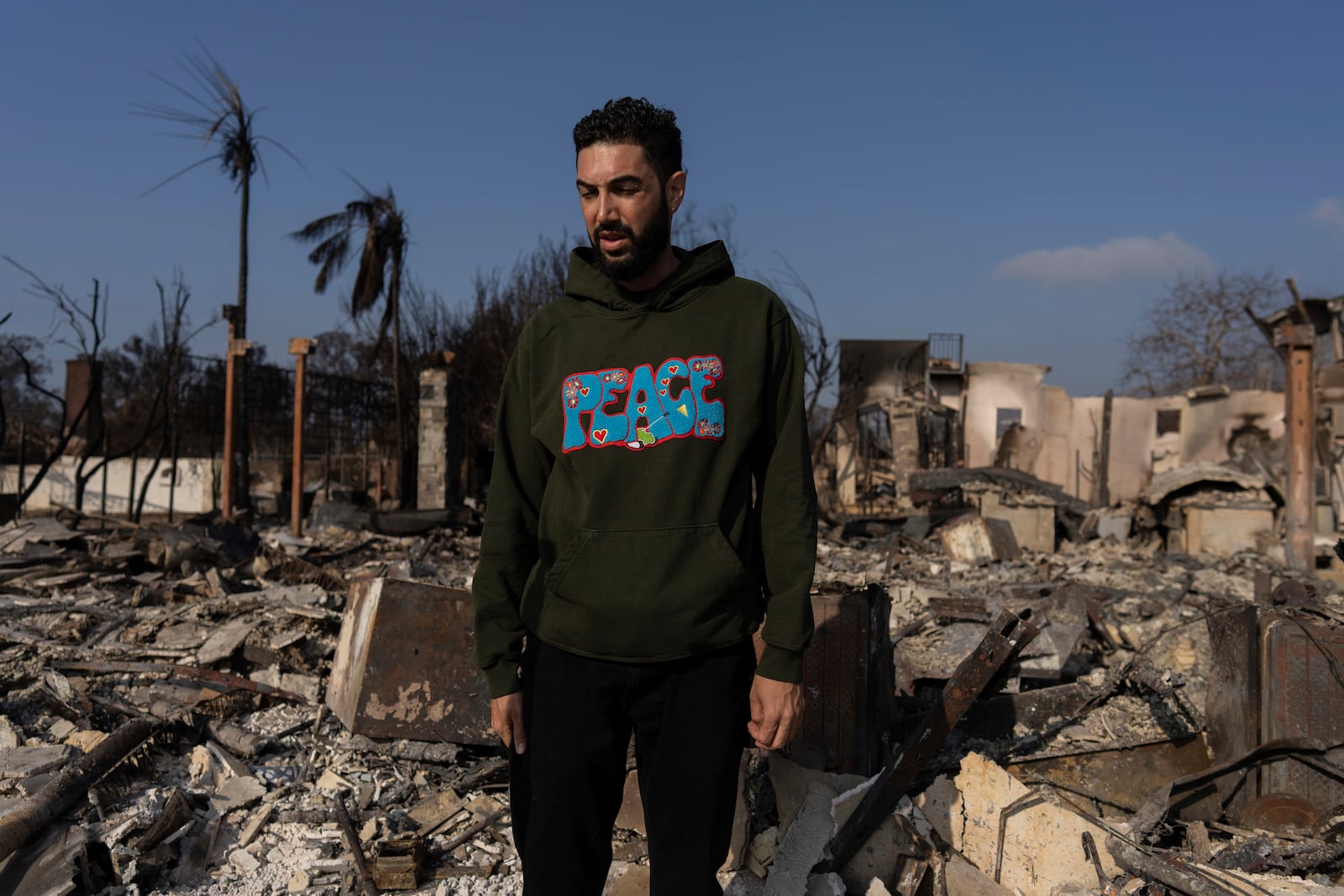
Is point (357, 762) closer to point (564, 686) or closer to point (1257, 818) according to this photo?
point (564, 686)

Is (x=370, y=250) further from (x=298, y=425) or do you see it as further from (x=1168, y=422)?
(x=1168, y=422)

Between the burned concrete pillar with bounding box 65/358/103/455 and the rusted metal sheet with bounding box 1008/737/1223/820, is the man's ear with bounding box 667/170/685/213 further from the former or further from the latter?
the burned concrete pillar with bounding box 65/358/103/455

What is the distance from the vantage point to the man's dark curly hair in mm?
1706

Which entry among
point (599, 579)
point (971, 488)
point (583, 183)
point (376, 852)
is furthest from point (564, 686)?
point (971, 488)

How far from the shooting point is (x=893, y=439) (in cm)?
1938

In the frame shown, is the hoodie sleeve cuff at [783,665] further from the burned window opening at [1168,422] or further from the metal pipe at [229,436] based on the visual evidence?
the burned window opening at [1168,422]

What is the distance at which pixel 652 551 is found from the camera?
167 cm

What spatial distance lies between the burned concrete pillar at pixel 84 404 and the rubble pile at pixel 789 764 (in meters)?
5.66

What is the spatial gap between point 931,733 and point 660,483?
157 cm

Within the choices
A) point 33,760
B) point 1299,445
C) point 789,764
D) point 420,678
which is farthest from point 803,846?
point 1299,445

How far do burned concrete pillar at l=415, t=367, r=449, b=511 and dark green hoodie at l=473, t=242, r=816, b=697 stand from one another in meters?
11.5

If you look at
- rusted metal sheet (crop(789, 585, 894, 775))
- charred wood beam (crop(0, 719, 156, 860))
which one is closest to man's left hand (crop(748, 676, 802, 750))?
rusted metal sheet (crop(789, 585, 894, 775))

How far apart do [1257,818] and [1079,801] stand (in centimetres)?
59

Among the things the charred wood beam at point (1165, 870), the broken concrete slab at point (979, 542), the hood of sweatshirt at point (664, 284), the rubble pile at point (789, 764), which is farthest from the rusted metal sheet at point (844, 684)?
the broken concrete slab at point (979, 542)
